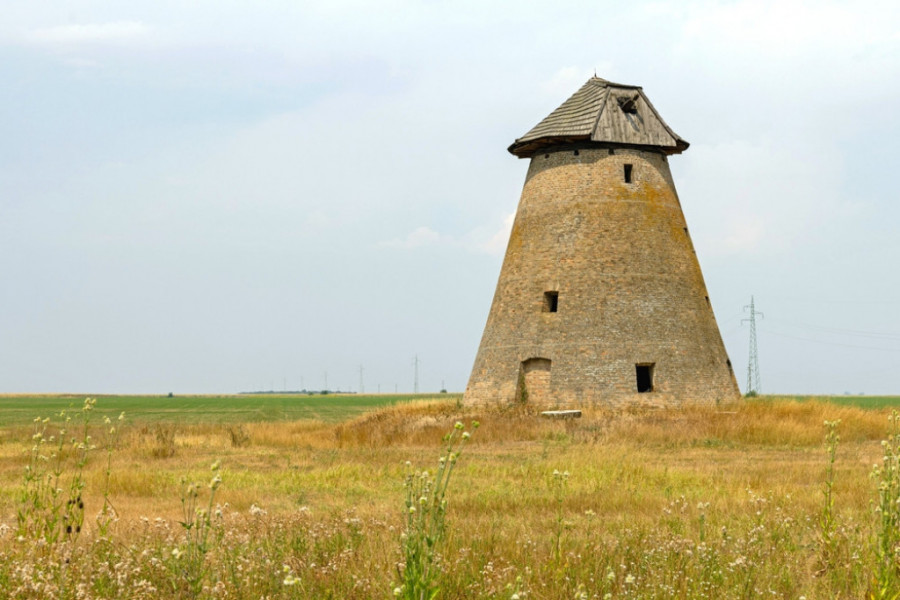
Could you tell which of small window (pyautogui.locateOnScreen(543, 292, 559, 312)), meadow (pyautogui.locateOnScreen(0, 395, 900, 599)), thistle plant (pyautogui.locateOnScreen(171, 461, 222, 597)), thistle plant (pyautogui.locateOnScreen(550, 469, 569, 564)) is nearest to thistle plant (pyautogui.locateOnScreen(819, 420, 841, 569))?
meadow (pyautogui.locateOnScreen(0, 395, 900, 599))

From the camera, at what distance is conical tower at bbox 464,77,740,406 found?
80.4 ft

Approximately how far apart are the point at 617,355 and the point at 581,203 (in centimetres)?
489

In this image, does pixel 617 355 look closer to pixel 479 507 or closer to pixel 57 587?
pixel 479 507

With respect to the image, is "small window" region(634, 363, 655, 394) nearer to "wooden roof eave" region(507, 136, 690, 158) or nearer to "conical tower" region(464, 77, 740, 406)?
"conical tower" region(464, 77, 740, 406)

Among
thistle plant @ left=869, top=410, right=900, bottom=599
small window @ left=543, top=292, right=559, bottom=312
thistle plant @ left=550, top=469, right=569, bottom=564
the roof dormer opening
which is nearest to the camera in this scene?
thistle plant @ left=869, top=410, right=900, bottom=599

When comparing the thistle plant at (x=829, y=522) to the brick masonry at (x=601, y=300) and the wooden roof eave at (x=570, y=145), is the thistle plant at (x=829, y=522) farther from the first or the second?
the wooden roof eave at (x=570, y=145)

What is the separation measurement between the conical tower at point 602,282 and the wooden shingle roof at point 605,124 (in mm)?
47

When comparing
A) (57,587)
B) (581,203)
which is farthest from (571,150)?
(57,587)

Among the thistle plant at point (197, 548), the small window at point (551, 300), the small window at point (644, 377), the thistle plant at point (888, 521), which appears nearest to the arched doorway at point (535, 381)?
the small window at point (551, 300)

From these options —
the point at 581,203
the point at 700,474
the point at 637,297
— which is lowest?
the point at 700,474

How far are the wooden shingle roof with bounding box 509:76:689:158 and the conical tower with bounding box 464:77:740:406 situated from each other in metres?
0.05

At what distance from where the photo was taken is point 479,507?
30.2ft

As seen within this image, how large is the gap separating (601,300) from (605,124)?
5.78m

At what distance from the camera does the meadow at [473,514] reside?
5129 millimetres
